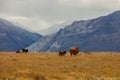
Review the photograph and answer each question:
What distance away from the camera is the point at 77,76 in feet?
89.5

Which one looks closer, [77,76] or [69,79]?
[69,79]

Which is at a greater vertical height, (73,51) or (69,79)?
(73,51)

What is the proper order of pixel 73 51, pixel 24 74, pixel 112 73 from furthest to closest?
1. pixel 73 51
2. pixel 112 73
3. pixel 24 74

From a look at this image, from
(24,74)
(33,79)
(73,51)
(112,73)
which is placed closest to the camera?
(33,79)

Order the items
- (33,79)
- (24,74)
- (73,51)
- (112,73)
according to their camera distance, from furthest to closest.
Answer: (73,51) → (112,73) → (24,74) → (33,79)

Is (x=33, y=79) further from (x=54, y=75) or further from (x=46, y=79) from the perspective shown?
(x=54, y=75)

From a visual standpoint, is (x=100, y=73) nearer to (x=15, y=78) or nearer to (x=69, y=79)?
(x=69, y=79)

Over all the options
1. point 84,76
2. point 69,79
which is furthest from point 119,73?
point 69,79

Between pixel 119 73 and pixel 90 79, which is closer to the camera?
pixel 90 79

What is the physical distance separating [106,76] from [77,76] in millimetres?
2708

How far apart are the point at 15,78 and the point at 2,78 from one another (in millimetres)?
940

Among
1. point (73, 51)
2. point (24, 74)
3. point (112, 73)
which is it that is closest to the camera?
point (24, 74)

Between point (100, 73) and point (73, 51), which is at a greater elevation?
point (73, 51)

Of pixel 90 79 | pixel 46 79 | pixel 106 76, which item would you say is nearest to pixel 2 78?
pixel 46 79
